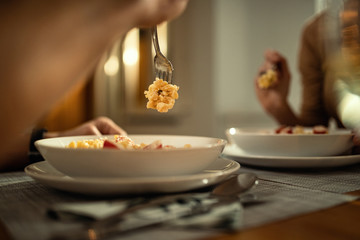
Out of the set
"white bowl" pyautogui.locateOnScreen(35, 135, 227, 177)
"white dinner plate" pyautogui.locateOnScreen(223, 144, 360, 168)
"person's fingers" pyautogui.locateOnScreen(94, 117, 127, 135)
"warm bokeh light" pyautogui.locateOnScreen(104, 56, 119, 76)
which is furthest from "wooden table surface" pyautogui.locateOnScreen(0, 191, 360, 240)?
"warm bokeh light" pyautogui.locateOnScreen(104, 56, 119, 76)

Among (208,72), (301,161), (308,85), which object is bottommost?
(301,161)

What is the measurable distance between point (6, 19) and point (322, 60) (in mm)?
1688

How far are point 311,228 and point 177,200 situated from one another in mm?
153

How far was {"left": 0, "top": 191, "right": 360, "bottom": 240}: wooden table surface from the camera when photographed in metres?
0.34

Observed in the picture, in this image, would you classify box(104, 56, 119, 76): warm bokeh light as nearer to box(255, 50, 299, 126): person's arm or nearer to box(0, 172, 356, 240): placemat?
box(255, 50, 299, 126): person's arm

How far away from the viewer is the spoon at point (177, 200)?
Result: 0.33 meters

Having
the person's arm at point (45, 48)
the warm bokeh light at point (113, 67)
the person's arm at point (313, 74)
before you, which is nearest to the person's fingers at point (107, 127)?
the person's arm at point (45, 48)

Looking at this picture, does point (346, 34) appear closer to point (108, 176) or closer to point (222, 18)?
point (108, 176)

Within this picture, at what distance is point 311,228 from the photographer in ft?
1.21

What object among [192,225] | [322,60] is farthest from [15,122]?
[322,60]

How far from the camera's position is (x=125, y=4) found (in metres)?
0.38

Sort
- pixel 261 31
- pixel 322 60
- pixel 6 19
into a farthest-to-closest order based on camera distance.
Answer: pixel 261 31, pixel 322 60, pixel 6 19

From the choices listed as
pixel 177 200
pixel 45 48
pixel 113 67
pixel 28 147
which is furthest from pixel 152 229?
pixel 113 67

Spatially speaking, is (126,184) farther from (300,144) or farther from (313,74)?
(313,74)
